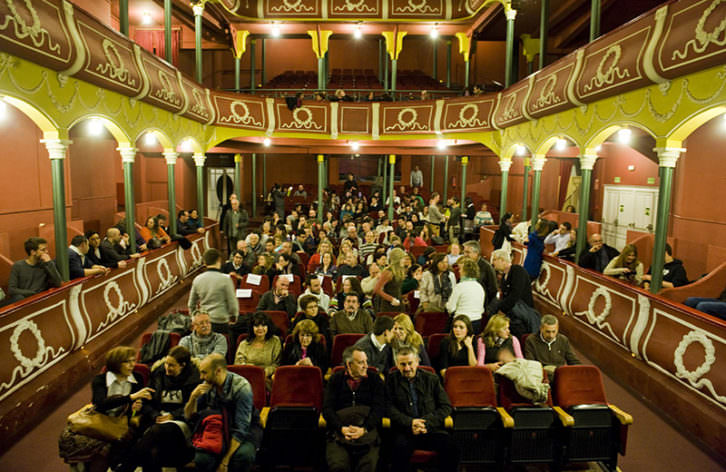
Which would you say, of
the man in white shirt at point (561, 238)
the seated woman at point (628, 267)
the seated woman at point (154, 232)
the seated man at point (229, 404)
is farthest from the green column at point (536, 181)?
the seated man at point (229, 404)

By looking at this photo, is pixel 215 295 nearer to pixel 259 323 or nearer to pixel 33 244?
pixel 259 323

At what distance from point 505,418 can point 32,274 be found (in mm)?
4854

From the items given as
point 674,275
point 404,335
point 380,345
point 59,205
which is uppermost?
point 59,205

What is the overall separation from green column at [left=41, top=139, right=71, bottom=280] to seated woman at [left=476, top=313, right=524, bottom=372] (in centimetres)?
474

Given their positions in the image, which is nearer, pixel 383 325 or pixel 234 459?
pixel 234 459

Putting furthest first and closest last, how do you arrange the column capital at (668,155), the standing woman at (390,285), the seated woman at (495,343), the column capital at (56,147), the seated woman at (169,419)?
the standing woman at (390,285) < the column capital at (56,147) < the column capital at (668,155) < the seated woman at (495,343) < the seated woman at (169,419)

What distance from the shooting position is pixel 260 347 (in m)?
4.30

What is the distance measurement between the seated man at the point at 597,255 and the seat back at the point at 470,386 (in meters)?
3.67

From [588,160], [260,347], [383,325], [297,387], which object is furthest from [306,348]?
[588,160]

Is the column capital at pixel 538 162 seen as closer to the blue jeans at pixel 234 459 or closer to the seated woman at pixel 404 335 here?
the seated woman at pixel 404 335

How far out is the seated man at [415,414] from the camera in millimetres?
3430

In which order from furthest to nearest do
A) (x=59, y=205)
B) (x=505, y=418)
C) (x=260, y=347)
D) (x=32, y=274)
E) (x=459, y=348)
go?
(x=59, y=205) → (x=32, y=274) → (x=260, y=347) → (x=459, y=348) → (x=505, y=418)

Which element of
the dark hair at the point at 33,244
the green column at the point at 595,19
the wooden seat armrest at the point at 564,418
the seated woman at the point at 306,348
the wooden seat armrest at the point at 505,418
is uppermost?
the green column at the point at 595,19

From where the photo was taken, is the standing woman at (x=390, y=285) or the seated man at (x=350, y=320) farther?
the standing woman at (x=390, y=285)
